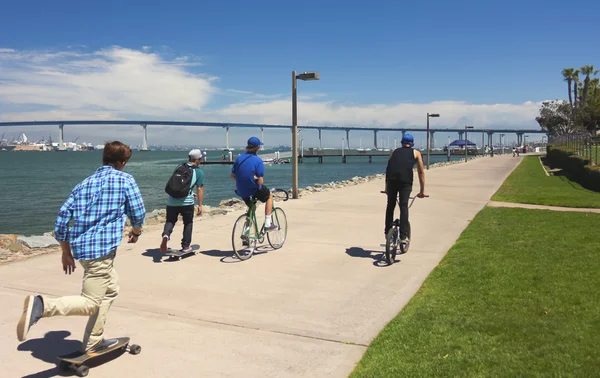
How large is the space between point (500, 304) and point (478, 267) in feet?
5.02

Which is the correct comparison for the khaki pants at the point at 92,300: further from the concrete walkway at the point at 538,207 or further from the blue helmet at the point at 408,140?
the concrete walkway at the point at 538,207

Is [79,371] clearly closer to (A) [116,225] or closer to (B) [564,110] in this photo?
(A) [116,225]

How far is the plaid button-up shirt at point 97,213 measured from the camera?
3682 millimetres

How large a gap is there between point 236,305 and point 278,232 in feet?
9.77

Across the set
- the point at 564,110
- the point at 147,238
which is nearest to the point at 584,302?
the point at 147,238

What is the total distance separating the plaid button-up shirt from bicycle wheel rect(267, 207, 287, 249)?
4.20 meters

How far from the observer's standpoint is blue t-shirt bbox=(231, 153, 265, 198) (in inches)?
287

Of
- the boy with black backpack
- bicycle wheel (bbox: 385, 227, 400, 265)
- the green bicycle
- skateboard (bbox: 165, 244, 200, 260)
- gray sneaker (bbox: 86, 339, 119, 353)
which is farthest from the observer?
the green bicycle

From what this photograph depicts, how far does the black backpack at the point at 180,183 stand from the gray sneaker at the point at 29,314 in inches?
145

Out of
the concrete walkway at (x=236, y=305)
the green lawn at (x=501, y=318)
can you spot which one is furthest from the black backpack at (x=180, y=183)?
the green lawn at (x=501, y=318)

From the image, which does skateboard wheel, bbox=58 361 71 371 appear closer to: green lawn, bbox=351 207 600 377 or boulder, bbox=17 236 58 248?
green lawn, bbox=351 207 600 377

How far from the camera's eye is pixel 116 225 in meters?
3.83

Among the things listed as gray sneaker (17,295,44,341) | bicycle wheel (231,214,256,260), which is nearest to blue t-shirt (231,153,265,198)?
bicycle wheel (231,214,256,260)

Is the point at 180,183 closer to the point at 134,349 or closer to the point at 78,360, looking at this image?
the point at 134,349
